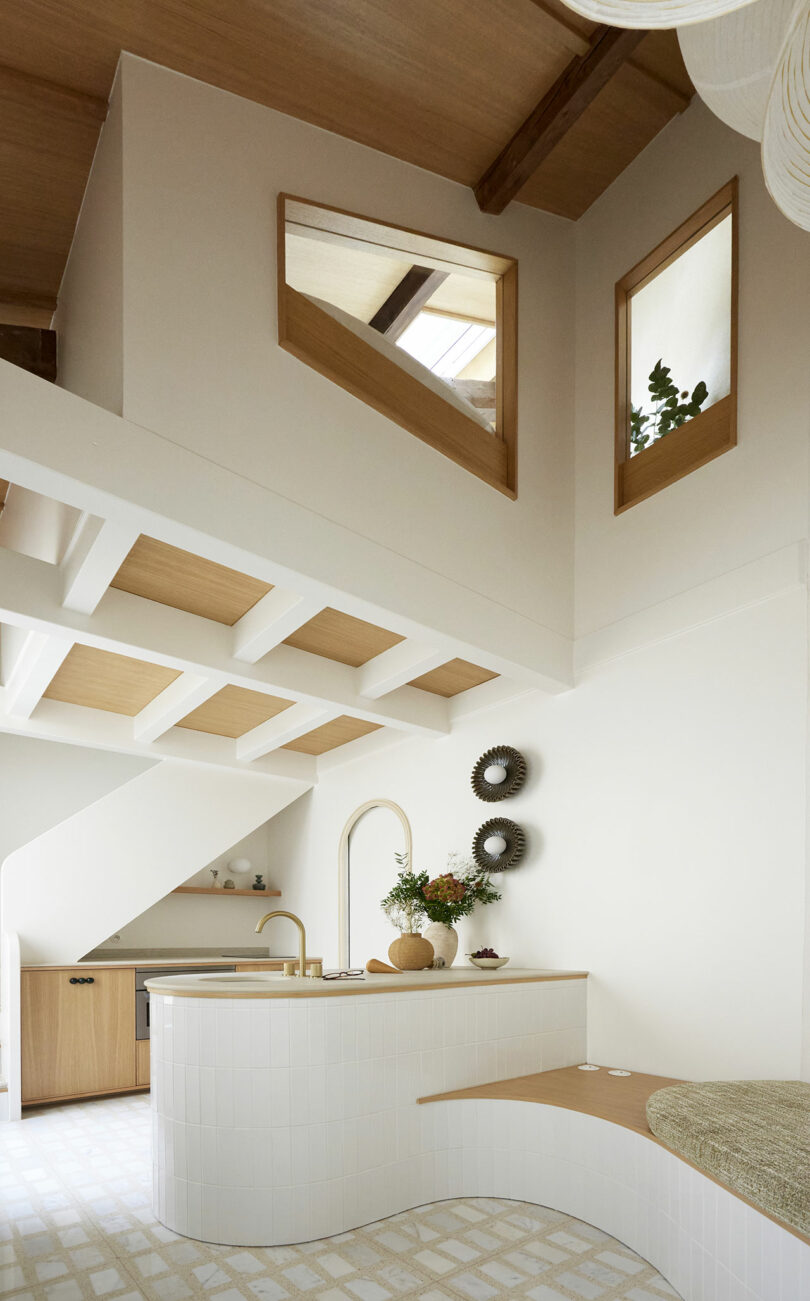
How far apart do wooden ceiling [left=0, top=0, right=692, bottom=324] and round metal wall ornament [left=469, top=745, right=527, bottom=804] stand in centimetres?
308

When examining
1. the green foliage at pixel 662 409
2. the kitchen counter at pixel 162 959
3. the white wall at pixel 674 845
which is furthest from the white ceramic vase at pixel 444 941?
the green foliage at pixel 662 409

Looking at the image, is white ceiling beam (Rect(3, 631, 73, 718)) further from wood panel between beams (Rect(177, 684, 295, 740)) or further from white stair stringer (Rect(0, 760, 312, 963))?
white stair stringer (Rect(0, 760, 312, 963))

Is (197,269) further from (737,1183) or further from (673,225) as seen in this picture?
(737,1183)

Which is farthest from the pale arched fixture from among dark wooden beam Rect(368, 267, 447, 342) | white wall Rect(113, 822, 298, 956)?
dark wooden beam Rect(368, 267, 447, 342)

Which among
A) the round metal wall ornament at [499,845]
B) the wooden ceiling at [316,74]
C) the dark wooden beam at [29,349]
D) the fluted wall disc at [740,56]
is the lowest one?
the round metal wall ornament at [499,845]

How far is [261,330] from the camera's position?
3500mm

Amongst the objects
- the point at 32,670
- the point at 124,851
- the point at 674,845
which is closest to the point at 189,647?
the point at 32,670

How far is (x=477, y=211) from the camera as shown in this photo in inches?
185

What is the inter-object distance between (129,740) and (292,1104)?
11.3ft

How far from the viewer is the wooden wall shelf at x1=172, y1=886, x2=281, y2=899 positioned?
7.46 m

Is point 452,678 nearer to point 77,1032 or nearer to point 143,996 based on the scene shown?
point 143,996

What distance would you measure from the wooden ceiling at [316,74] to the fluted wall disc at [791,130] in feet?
8.08

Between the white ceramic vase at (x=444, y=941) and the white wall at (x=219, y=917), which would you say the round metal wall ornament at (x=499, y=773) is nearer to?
the white ceramic vase at (x=444, y=941)

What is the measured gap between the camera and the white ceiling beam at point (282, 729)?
5.78 meters
